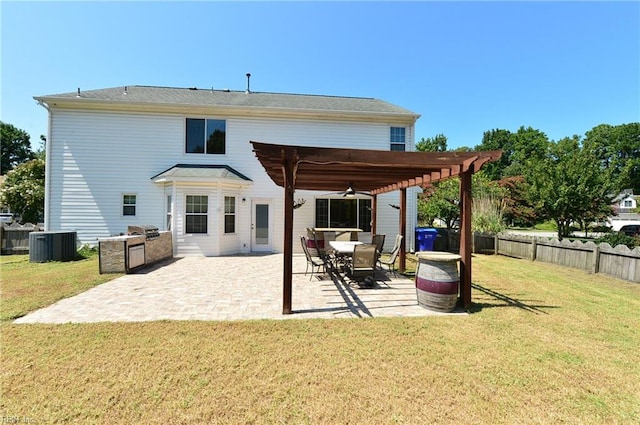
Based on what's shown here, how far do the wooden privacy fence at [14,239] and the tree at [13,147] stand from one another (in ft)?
162

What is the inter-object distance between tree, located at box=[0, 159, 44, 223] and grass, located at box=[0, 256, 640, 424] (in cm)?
1936

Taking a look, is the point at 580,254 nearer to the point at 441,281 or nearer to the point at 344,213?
the point at 441,281

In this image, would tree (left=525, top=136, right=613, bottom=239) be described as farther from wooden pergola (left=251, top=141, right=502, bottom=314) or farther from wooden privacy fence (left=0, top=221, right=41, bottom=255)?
wooden privacy fence (left=0, top=221, right=41, bottom=255)

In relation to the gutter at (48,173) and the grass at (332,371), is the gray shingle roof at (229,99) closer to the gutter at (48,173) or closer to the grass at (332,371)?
the gutter at (48,173)

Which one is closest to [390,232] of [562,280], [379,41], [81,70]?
[562,280]

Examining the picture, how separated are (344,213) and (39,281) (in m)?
10.2

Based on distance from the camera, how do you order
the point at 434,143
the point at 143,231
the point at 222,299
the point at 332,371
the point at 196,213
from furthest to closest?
1. the point at 434,143
2. the point at 196,213
3. the point at 143,231
4. the point at 222,299
5. the point at 332,371

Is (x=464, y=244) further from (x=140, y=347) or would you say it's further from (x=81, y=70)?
(x=81, y=70)

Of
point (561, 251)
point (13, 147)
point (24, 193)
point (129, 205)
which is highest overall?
point (13, 147)

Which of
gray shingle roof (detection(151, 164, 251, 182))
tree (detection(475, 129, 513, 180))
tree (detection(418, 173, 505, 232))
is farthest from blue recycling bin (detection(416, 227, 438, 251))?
tree (detection(475, 129, 513, 180))

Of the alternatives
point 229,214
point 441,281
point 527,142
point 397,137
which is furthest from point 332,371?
point 527,142

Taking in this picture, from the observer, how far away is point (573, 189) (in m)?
12.7

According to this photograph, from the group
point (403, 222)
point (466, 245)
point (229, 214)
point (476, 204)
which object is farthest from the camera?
point (476, 204)

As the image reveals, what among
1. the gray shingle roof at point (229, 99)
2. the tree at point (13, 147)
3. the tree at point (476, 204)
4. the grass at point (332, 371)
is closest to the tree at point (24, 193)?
the gray shingle roof at point (229, 99)
